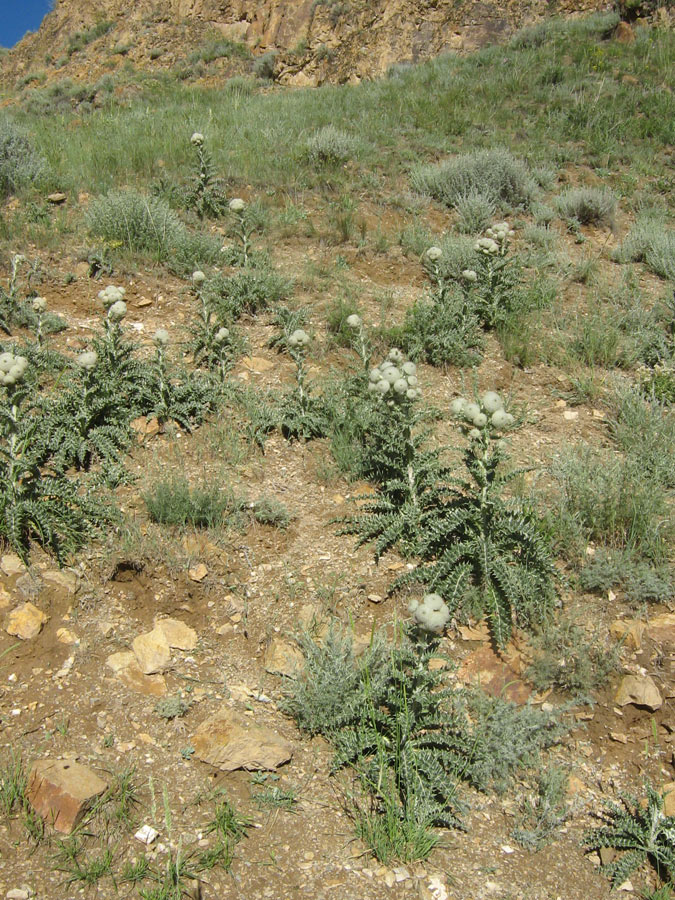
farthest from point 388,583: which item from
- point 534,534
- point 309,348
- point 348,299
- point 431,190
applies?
point 431,190

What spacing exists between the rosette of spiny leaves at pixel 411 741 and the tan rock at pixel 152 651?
0.86 metres

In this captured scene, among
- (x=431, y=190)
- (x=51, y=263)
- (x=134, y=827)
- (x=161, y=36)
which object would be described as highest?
(x=161, y=36)

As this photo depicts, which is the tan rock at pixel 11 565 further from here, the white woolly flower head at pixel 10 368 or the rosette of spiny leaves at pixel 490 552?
the rosette of spiny leaves at pixel 490 552

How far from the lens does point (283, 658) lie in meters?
3.20

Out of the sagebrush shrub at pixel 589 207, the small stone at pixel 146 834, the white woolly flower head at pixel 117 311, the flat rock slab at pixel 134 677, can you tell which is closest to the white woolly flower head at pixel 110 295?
the white woolly flower head at pixel 117 311

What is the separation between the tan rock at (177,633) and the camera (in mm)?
3268

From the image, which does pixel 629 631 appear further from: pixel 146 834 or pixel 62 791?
pixel 62 791

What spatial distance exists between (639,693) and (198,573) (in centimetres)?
→ 215

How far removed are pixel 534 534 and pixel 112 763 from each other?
2.14m

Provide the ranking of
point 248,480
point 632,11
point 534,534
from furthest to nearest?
point 632,11, point 248,480, point 534,534

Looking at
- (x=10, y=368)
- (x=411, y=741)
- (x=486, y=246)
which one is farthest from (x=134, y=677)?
(x=486, y=246)

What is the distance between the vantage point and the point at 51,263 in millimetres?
6148

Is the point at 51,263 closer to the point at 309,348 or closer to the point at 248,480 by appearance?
the point at 309,348

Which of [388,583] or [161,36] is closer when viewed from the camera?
[388,583]
